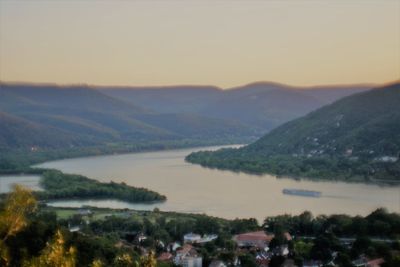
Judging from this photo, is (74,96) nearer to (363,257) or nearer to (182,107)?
(182,107)

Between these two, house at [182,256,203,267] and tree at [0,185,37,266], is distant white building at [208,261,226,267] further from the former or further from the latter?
tree at [0,185,37,266]

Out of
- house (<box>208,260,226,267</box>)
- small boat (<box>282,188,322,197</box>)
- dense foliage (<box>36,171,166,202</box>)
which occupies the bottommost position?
dense foliage (<box>36,171,166,202</box>)

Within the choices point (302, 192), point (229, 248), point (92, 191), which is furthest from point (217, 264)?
point (92, 191)

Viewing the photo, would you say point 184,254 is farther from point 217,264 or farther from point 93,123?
point 93,123

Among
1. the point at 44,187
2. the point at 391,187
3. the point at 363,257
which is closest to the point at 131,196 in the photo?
the point at 44,187

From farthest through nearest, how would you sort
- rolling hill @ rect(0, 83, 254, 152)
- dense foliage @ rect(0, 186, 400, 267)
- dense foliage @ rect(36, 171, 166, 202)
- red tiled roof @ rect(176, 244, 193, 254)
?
rolling hill @ rect(0, 83, 254, 152)
dense foliage @ rect(36, 171, 166, 202)
red tiled roof @ rect(176, 244, 193, 254)
dense foliage @ rect(0, 186, 400, 267)

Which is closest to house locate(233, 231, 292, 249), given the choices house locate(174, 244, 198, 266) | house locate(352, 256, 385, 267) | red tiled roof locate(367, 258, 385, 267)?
house locate(174, 244, 198, 266)
